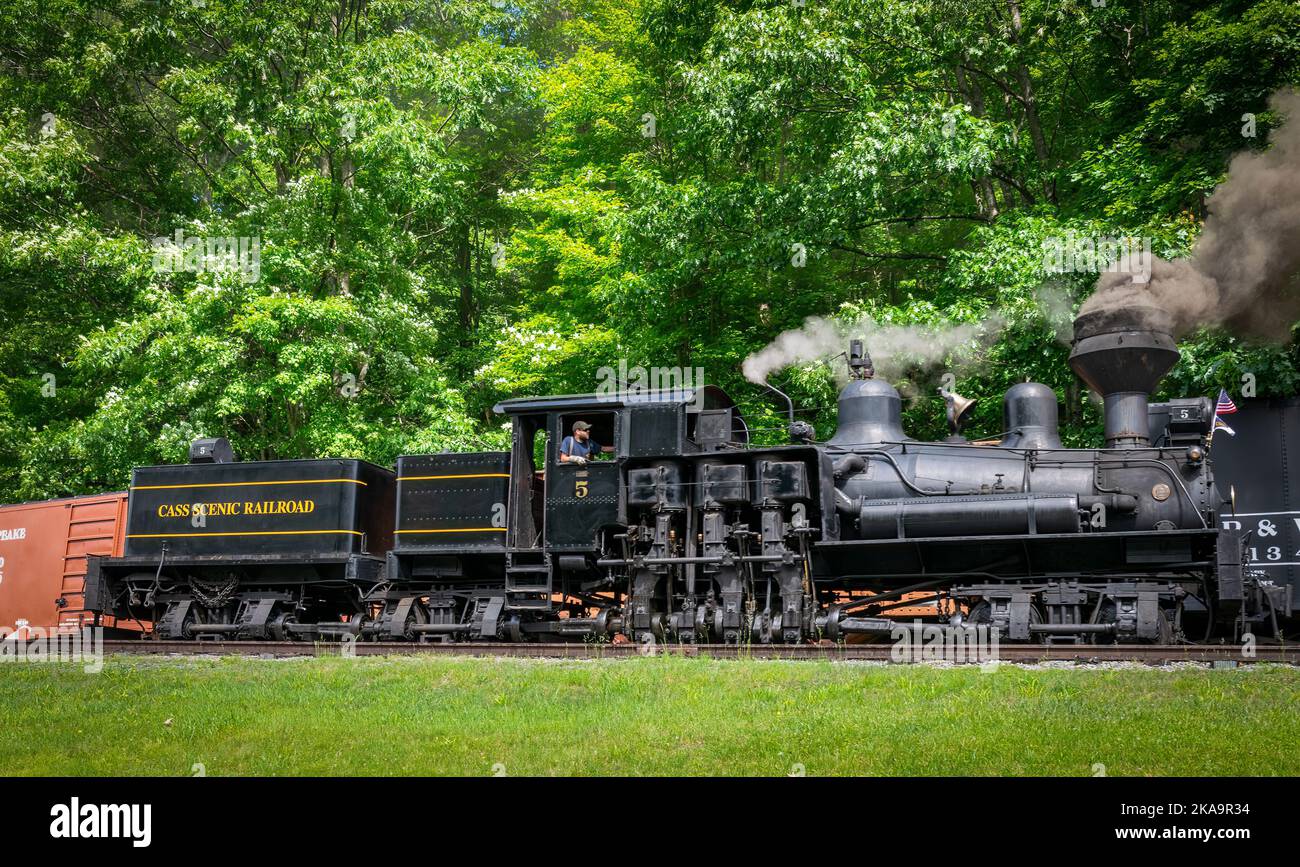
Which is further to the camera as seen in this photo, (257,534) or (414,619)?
(257,534)

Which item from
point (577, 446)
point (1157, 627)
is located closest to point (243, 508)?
point (577, 446)

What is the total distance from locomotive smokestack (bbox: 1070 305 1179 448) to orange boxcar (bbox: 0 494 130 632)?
13.9 metres

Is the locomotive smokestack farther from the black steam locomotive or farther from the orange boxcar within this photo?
the orange boxcar

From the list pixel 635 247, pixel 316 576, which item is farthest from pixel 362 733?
pixel 635 247

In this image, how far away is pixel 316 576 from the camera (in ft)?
50.4

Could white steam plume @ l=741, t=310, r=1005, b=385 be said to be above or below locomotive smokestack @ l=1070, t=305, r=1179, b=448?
above

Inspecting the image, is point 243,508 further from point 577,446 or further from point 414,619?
point 577,446

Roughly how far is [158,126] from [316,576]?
15620mm

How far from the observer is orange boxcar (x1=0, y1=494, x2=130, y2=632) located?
713 inches

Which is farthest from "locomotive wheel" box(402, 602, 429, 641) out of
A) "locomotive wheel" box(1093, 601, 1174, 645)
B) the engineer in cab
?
"locomotive wheel" box(1093, 601, 1174, 645)

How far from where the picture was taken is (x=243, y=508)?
1569cm

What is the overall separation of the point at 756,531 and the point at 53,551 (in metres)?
12.5

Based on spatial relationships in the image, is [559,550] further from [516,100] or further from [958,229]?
[516,100]

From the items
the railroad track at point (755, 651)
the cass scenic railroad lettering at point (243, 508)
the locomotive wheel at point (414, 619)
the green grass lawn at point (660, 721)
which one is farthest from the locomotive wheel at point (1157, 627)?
the cass scenic railroad lettering at point (243, 508)
